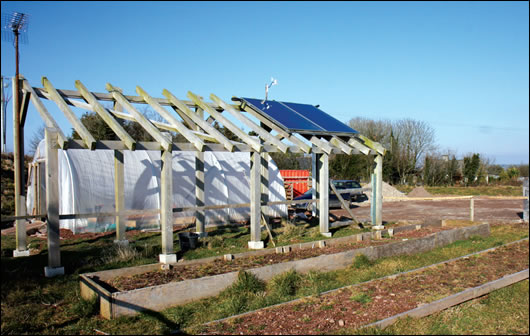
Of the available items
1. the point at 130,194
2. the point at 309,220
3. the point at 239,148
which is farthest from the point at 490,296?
the point at 130,194

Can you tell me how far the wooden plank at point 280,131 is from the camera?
1123cm

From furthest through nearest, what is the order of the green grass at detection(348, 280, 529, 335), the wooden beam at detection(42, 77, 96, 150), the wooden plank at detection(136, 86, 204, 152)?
1. the wooden plank at detection(136, 86, 204, 152)
2. the wooden beam at detection(42, 77, 96, 150)
3. the green grass at detection(348, 280, 529, 335)

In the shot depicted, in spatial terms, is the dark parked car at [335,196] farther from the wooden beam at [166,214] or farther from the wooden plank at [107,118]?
the wooden plank at [107,118]

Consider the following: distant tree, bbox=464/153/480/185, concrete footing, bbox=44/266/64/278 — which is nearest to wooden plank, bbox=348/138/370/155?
concrete footing, bbox=44/266/64/278

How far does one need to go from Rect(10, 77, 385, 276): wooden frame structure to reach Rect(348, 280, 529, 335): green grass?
16.3 ft

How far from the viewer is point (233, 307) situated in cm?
656

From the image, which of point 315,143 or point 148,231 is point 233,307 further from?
point 148,231

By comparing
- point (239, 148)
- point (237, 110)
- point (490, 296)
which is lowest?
point (490, 296)

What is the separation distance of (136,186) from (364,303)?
9324mm

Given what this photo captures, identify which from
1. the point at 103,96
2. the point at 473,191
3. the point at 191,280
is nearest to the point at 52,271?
the point at 191,280

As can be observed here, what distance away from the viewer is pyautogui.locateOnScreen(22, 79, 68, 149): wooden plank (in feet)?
27.0

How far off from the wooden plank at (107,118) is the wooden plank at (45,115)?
0.94m

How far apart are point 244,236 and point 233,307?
6022 millimetres

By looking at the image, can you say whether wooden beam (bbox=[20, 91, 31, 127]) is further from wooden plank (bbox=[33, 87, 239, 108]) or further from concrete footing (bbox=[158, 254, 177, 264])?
concrete footing (bbox=[158, 254, 177, 264])
